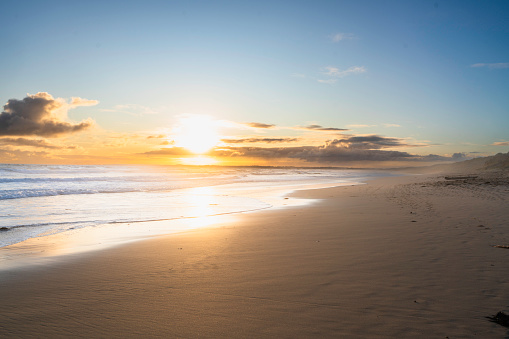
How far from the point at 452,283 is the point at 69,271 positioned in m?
7.00

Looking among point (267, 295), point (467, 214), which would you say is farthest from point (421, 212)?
point (267, 295)

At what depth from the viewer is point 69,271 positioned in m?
6.12

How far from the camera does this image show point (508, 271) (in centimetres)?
543

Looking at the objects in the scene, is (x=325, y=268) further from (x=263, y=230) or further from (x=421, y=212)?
(x=421, y=212)

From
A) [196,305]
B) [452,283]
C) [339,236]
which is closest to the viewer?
[196,305]

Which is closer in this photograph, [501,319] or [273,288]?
[501,319]

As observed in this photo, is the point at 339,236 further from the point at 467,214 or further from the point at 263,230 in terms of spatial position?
the point at 467,214

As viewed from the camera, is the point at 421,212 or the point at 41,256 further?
the point at 421,212

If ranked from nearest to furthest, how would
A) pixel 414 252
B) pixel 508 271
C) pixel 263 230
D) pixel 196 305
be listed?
pixel 196 305
pixel 508 271
pixel 414 252
pixel 263 230

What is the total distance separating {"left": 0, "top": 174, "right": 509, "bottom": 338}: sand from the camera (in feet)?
12.5

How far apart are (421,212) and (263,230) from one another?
22.4 feet

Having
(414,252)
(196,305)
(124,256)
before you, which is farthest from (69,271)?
(414,252)

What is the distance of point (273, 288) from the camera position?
4.95 metres

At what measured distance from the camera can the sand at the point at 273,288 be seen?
3811 mm
